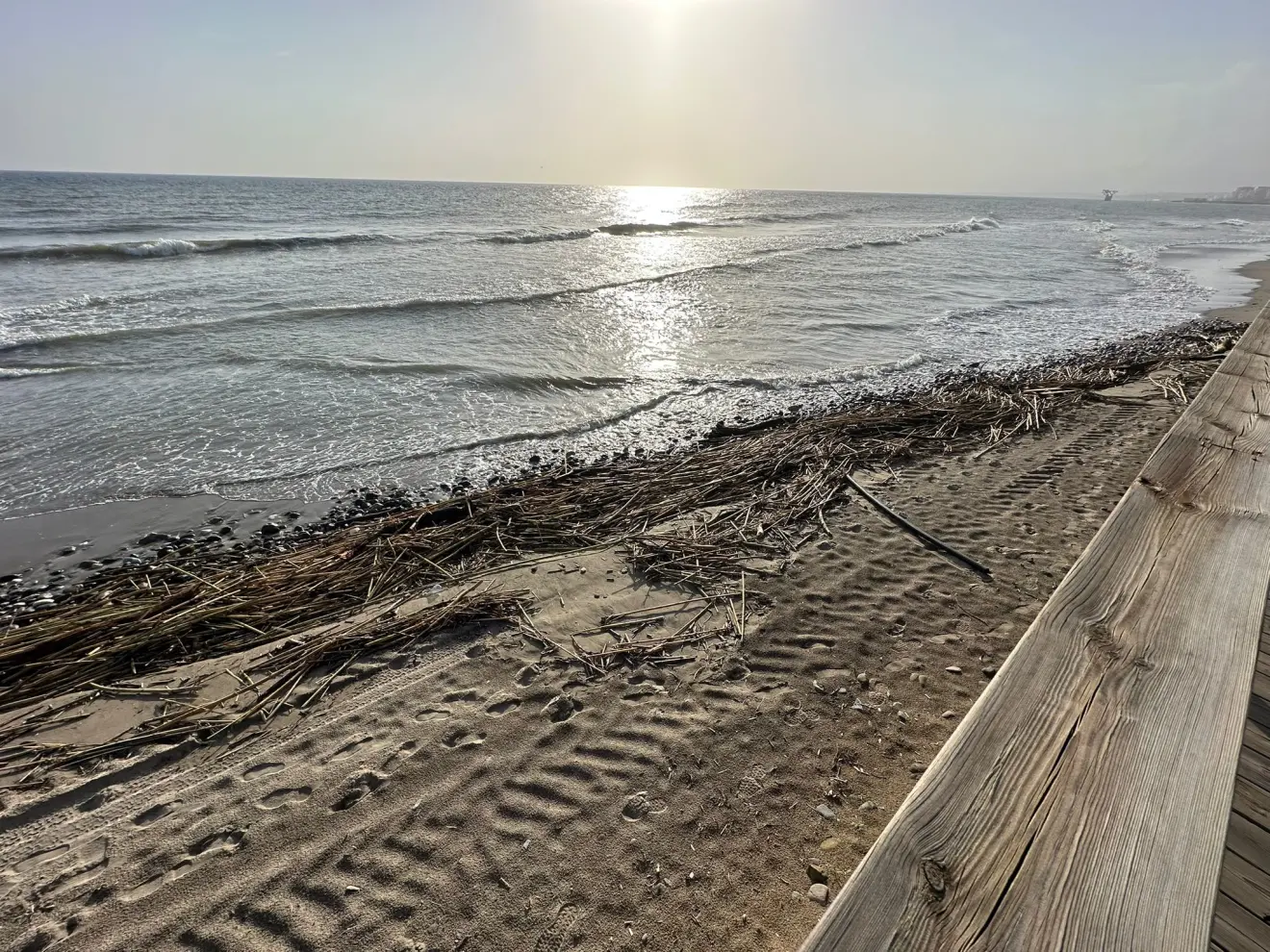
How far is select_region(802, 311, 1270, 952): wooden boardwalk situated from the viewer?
98cm

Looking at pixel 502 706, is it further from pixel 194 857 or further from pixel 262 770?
pixel 194 857

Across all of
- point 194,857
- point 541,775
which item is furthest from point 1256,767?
point 194,857

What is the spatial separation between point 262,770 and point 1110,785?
337cm

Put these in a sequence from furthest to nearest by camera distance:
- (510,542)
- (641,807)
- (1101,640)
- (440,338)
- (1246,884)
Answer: (440,338) → (510,542) → (641,807) → (1101,640) → (1246,884)

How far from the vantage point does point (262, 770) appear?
3025mm

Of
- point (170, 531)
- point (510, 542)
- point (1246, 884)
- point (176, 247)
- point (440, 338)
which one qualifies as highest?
point (176, 247)

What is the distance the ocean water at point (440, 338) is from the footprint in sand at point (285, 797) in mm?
4222

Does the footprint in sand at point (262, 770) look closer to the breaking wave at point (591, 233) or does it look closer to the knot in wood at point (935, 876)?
the knot in wood at point (935, 876)

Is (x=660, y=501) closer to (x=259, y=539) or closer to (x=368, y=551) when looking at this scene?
(x=368, y=551)

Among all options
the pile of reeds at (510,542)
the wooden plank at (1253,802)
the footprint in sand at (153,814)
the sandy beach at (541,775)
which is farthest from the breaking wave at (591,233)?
the wooden plank at (1253,802)

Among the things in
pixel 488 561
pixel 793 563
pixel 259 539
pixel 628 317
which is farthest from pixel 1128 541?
pixel 628 317

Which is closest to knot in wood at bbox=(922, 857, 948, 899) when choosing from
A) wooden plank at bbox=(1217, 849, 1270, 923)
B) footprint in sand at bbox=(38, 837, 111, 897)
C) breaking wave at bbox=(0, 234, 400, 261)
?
wooden plank at bbox=(1217, 849, 1270, 923)

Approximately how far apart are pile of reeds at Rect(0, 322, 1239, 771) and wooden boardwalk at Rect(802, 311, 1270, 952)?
2.87 m

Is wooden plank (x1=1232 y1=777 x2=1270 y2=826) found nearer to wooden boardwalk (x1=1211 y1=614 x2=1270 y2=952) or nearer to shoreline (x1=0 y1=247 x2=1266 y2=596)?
wooden boardwalk (x1=1211 y1=614 x2=1270 y2=952)
